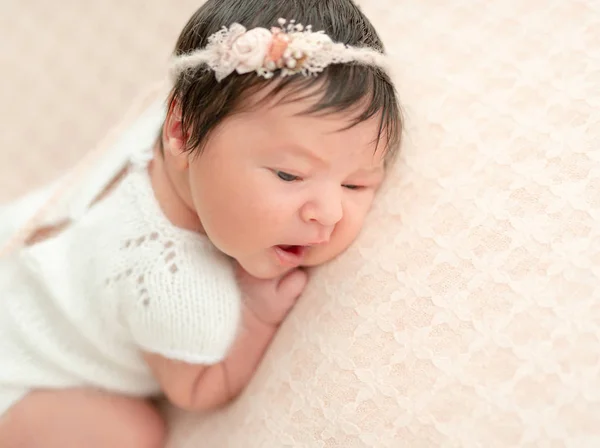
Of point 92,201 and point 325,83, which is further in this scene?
point 92,201

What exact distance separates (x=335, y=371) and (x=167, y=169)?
400 millimetres

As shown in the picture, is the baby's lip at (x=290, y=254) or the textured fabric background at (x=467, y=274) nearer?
the textured fabric background at (x=467, y=274)

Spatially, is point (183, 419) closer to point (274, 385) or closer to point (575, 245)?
point (274, 385)

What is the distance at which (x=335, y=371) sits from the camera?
30.7 inches

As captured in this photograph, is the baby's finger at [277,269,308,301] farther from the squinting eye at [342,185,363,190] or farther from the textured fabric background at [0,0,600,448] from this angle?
the squinting eye at [342,185,363,190]

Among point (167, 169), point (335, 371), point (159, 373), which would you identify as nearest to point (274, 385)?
point (335, 371)

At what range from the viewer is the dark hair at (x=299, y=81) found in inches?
29.4

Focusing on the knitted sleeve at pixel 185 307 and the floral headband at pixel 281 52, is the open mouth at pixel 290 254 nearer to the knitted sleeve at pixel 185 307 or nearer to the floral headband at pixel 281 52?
the knitted sleeve at pixel 185 307

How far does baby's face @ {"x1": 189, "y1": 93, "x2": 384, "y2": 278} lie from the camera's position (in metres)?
0.75

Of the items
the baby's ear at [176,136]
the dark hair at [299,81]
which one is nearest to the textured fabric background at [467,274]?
the dark hair at [299,81]

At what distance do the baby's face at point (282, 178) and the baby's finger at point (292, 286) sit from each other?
7cm

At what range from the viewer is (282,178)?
0.79 meters

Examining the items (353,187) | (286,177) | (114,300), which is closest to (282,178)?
(286,177)

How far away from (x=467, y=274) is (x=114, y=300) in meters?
0.50
